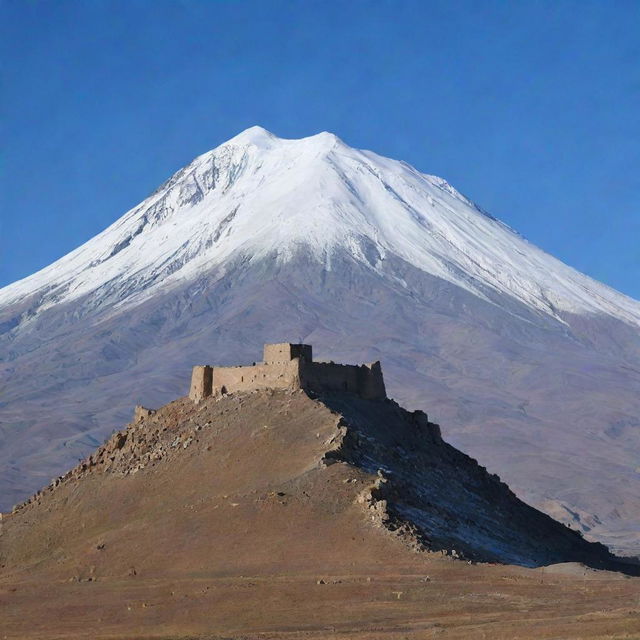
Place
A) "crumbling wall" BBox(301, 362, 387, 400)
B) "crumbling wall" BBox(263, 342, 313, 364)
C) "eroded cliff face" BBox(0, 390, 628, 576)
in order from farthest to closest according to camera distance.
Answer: "crumbling wall" BBox(263, 342, 313, 364)
"crumbling wall" BBox(301, 362, 387, 400)
"eroded cliff face" BBox(0, 390, 628, 576)

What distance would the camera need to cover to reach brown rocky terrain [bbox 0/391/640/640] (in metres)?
45.2

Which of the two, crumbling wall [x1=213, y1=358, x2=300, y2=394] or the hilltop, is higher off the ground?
crumbling wall [x1=213, y1=358, x2=300, y2=394]

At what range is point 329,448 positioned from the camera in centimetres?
5684

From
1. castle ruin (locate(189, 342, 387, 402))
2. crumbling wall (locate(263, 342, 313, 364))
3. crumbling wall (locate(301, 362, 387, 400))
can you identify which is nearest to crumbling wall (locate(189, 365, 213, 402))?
castle ruin (locate(189, 342, 387, 402))

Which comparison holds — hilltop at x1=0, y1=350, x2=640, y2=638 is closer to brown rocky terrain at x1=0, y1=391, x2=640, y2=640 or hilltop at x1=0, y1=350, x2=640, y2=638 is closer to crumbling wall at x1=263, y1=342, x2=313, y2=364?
brown rocky terrain at x1=0, y1=391, x2=640, y2=640

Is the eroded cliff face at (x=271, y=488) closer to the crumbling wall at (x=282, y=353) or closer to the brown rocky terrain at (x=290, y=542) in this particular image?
the brown rocky terrain at (x=290, y=542)

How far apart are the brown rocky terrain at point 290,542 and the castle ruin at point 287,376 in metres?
0.86

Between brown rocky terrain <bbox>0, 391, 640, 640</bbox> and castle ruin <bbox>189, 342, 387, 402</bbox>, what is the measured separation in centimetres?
86


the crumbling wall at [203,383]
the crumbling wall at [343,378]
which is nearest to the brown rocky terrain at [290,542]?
the crumbling wall at [343,378]

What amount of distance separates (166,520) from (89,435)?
14523 centimetres

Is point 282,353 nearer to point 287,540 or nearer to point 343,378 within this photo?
point 343,378

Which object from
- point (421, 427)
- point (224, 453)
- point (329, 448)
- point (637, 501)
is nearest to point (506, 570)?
point (329, 448)

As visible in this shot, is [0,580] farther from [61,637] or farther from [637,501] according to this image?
[637,501]

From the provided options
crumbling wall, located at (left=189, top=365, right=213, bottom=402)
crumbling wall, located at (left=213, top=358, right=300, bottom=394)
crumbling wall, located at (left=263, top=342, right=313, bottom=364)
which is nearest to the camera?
crumbling wall, located at (left=213, top=358, right=300, bottom=394)
